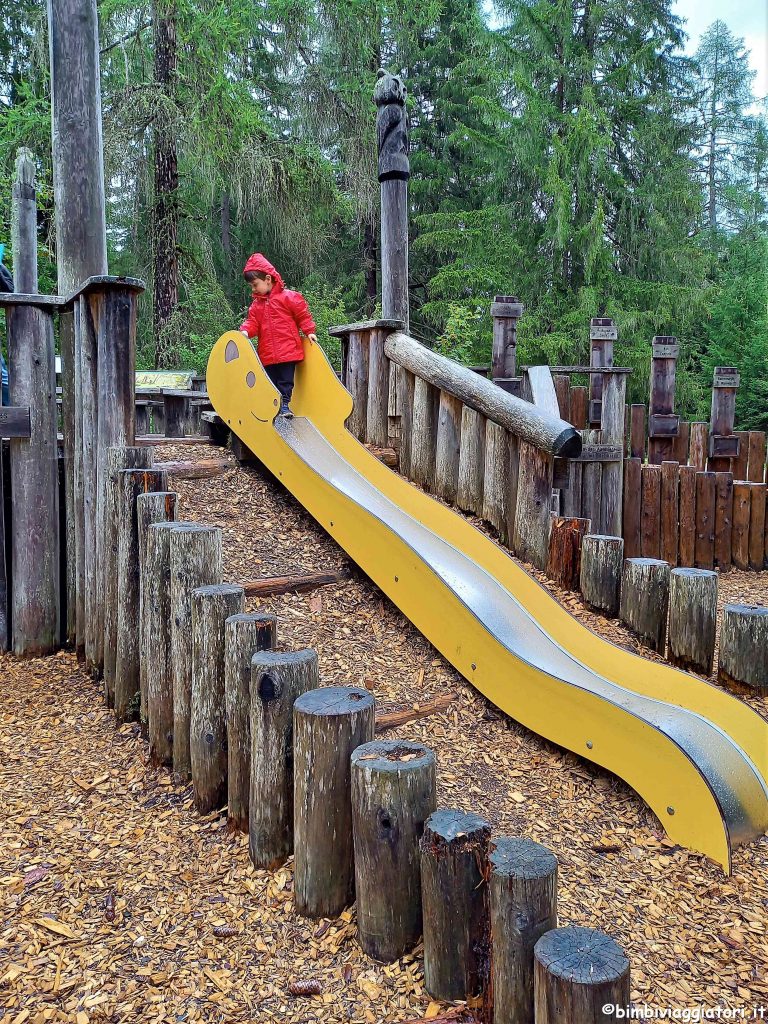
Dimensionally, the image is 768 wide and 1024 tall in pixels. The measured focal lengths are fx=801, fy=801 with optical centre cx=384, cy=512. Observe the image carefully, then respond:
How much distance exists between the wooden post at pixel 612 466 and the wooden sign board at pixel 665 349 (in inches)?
46.9

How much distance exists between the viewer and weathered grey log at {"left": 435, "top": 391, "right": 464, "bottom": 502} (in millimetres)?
4770

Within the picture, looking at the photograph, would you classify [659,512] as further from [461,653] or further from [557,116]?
[557,116]

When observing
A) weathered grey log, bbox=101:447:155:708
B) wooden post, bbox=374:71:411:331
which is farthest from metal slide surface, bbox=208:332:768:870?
wooden post, bbox=374:71:411:331

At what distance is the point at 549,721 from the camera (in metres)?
3.04

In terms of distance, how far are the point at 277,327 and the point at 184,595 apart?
3067 millimetres

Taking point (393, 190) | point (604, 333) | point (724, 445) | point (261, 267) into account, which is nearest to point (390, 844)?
point (261, 267)

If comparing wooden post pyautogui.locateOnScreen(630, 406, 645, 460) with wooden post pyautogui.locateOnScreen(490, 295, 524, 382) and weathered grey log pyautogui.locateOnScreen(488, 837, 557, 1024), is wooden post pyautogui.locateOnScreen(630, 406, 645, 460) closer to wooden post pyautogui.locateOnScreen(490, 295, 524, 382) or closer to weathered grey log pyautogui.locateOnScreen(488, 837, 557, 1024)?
wooden post pyautogui.locateOnScreen(490, 295, 524, 382)

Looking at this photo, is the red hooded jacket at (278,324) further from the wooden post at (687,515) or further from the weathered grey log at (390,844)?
the weathered grey log at (390,844)

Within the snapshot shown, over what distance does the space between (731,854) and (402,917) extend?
1.09 m

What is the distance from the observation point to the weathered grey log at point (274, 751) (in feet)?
8.09

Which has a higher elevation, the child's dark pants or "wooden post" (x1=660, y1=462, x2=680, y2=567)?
the child's dark pants

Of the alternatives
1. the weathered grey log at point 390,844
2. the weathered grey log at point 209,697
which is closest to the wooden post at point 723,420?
the weathered grey log at point 209,697

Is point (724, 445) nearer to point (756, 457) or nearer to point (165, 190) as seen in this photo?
point (756, 457)

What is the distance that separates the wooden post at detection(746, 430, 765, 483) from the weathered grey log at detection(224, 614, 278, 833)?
314 inches
